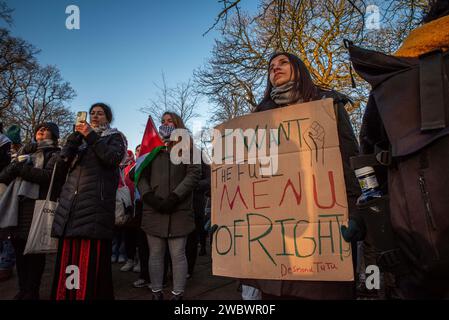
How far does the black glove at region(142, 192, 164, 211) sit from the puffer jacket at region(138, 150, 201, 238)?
0.04m

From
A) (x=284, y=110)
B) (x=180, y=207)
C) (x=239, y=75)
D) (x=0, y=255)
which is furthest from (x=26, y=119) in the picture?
(x=284, y=110)

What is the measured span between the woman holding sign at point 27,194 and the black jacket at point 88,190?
1.16 ft

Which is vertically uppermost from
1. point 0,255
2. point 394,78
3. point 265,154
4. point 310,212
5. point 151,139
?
point 151,139

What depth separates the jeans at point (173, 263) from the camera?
2857mm

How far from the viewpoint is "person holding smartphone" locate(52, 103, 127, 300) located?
263 cm

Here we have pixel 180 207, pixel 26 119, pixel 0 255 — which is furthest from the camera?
pixel 26 119

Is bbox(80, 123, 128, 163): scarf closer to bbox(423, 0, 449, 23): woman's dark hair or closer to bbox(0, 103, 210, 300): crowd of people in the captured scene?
bbox(0, 103, 210, 300): crowd of people

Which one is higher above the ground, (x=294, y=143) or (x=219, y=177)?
(x=294, y=143)

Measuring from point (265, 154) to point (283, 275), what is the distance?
594 millimetres

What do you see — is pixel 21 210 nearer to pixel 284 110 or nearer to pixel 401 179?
pixel 284 110

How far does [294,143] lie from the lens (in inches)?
61.2

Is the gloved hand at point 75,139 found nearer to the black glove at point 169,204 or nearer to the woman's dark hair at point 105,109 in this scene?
the woman's dark hair at point 105,109

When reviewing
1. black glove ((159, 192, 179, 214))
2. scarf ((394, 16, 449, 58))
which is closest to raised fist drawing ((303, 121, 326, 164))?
scarf ((394, 16, 449, 58))

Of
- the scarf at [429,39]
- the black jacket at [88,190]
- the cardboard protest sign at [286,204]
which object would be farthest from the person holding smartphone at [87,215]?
the scarf at [429,39]
